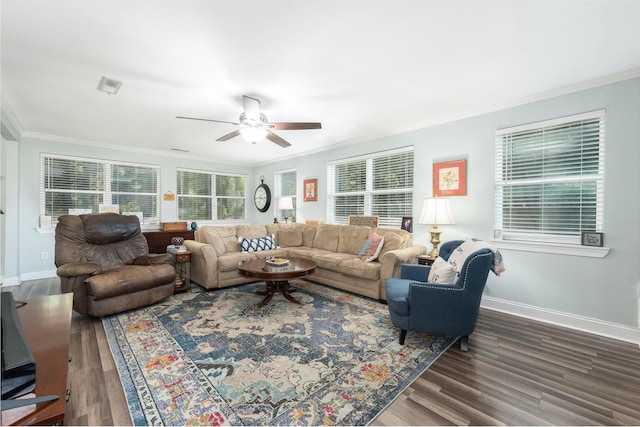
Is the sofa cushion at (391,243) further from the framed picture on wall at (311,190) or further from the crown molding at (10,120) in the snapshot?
the crown molding at (10,120)

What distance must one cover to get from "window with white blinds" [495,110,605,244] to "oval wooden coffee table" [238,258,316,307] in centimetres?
248

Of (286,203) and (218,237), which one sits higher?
(286,203)

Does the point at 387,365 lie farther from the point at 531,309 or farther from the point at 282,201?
the point at 282,201

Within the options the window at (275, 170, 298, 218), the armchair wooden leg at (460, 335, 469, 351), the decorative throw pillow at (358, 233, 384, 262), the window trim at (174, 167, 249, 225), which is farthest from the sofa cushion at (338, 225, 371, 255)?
the window trim at (174, 167, 249, 225)

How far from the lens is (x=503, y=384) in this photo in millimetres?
1867

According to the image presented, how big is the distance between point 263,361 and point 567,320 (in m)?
3.13

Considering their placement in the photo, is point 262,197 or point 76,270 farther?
point 262,197

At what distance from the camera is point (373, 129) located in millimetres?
4383

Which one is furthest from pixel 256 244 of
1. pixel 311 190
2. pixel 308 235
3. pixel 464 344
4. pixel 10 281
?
pixel 10 281

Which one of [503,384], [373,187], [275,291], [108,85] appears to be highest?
[108,85]

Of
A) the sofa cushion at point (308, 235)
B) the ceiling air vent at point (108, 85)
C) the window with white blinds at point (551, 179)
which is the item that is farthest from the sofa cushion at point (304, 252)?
the ceiling air vent at point (108, 85)

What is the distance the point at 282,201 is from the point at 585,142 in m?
4.72

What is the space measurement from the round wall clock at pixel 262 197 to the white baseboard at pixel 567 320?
505 centimetres

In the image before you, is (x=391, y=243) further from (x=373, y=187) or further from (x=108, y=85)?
(x=108, y=85)
